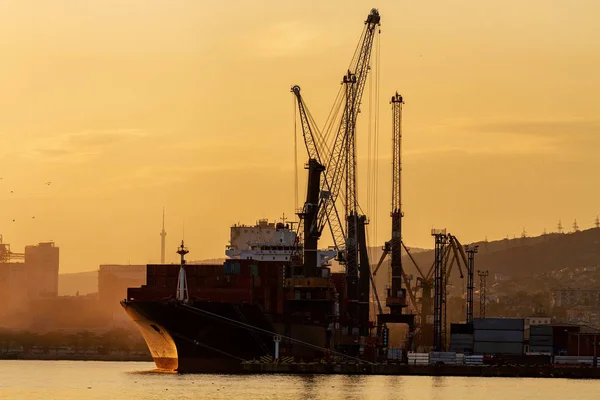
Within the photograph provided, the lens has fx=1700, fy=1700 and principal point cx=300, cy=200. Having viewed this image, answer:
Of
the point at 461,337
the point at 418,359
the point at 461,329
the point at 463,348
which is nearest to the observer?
the point at 418,359

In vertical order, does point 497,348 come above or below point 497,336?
below

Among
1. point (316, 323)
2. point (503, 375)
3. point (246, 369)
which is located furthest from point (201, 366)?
point (503, 375)

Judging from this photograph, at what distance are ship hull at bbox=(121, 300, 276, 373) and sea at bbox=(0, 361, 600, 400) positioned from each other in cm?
329

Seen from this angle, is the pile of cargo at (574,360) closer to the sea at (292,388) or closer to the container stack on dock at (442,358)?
the sea at (292,388)

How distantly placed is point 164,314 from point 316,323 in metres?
20.3

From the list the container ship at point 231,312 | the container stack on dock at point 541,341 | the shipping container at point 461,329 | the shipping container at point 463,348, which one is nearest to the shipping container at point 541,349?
the container stack on dock at point 541,341

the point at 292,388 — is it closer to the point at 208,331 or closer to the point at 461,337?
the point at 208,331

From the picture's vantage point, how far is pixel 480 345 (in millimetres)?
182250

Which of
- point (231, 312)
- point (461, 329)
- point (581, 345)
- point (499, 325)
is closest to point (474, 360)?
point (499, 325)

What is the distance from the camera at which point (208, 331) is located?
525 ft

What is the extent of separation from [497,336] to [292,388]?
5131 cm

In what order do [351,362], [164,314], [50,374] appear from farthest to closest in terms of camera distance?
[50,374] → [351,362] → [164,314]

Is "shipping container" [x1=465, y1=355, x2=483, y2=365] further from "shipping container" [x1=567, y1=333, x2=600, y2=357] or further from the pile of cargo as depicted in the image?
"shipping container" [x1=567, y1=333, x2=600, y2=357]

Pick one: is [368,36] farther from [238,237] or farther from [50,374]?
[50,374]
